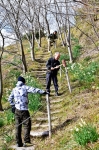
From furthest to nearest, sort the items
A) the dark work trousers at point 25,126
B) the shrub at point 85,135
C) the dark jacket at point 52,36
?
the dark jacket at point 52,36 < the dark work trousers at point 25,126 < the shrub at point 85,135

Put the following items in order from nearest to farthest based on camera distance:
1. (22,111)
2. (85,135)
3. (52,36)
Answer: (85,135) < (22,111) < (52,36)

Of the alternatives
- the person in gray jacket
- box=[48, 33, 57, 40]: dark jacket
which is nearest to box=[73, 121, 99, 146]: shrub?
the person in gray jacket

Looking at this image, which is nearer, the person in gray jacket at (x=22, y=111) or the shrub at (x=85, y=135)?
the shrub at (x=85, y=135)

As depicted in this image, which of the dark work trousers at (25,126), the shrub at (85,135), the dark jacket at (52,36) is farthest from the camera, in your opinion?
the dark jacket at (52,36)

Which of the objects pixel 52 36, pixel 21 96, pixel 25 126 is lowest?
pixel 25 126

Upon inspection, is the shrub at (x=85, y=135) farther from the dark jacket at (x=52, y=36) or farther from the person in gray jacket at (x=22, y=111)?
the dark jacket at (x=52, y=36)

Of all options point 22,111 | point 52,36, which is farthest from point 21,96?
point 52,36

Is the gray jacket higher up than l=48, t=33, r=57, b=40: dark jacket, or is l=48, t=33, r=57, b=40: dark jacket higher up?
l=48, t=33, r=57, b=40: dark jacket

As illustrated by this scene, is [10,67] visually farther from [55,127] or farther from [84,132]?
[84,132]

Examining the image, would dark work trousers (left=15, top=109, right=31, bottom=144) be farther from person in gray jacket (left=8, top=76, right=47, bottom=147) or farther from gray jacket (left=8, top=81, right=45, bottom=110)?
gray jacket (left=8, top=81, right=45, bottom=110)

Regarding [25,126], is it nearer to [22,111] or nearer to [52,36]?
[22,111]

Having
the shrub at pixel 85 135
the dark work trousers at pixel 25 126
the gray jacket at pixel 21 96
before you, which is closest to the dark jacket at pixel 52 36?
the gray jacket at pixel 21 96

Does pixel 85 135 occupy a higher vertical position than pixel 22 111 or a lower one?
lower

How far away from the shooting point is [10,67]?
20.6 m
